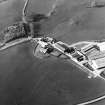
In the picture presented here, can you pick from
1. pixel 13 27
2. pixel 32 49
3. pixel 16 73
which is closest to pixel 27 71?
pixel 16 73

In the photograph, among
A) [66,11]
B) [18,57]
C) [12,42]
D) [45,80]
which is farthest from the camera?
[66,11]

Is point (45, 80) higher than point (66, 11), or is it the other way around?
point (66, 11)

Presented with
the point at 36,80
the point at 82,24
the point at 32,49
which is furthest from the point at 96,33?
the point at 36,80

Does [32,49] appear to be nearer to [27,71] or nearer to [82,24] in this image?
[27,71]

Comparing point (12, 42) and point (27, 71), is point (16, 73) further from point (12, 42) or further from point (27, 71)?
point (12, 42)

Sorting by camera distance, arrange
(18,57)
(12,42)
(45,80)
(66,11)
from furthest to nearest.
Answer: (66,11) < (12,42) < (18,57) < (45,80)

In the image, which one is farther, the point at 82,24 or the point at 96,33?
the point at 82,24
